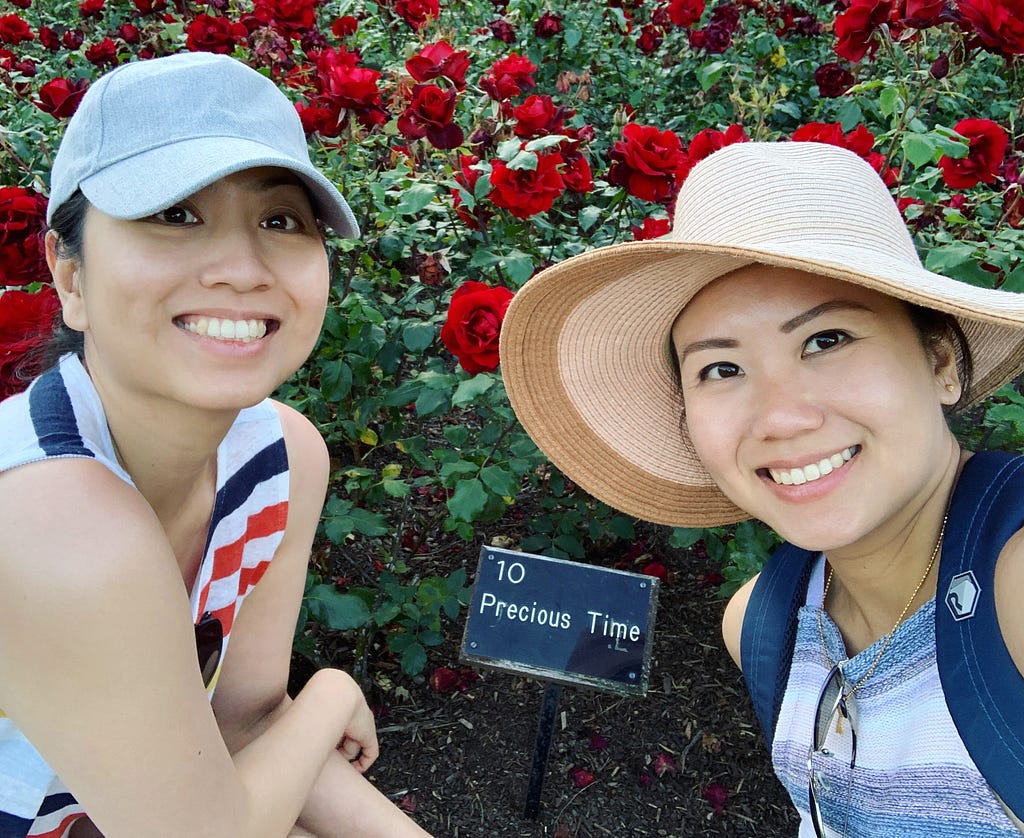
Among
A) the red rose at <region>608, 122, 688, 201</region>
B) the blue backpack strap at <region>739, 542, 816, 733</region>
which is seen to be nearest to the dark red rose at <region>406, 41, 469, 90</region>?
the red rose at <region>608, 122, 688, 201</region>

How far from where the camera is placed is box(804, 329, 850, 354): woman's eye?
1124 mm

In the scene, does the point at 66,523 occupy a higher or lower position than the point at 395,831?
higher

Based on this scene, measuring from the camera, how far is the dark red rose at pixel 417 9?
2.51 m

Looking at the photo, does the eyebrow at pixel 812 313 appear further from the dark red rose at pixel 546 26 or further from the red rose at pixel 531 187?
the dark red rose at pixel 546 26

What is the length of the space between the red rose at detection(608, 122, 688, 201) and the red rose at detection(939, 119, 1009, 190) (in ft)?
2.09

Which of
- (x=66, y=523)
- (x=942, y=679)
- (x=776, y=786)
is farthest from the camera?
(x=776, y=786)

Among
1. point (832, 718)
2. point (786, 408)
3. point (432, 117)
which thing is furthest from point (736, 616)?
point (432, 117)

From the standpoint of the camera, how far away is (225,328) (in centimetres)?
111

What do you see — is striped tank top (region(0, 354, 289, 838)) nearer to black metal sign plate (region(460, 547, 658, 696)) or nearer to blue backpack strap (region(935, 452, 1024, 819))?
black metal sign plate (region(460, 547, 658, 696))

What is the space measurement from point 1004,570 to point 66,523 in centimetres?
114

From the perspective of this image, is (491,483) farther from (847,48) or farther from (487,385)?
(847,48)

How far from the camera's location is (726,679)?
245 cm

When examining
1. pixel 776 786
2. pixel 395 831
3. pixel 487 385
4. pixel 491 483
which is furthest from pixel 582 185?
pixel 776 786

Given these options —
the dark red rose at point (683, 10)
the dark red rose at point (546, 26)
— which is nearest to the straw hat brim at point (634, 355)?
the dark red rose at point (683, 10)
